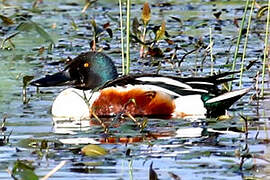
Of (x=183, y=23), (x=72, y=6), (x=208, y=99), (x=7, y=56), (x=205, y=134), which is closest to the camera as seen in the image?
(x=205, y=134)

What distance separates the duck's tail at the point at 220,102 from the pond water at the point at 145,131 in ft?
0.27

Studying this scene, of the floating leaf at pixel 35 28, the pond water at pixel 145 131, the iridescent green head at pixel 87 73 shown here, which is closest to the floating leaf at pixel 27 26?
the floating leaf at pixel 35 28

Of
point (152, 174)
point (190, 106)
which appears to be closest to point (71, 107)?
point (190, 106)

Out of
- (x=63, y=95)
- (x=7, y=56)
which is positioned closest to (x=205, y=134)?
(x=63, y=95)

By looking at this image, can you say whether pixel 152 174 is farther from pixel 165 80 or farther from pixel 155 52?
pixel 155 52

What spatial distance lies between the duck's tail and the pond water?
82mm

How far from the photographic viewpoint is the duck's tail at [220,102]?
7.67 meters

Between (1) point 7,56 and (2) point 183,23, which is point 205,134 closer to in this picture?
(1) point 7,56

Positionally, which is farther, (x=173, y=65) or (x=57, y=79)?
(x=173, y=65)

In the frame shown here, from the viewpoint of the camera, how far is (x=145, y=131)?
22.5ft

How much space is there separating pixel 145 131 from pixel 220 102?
43.8 inches

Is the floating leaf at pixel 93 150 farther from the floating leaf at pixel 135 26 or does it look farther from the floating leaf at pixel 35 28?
the floating leaf at pixel 135 26

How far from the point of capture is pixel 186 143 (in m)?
6.29

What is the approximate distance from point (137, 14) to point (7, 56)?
10.4 ft
